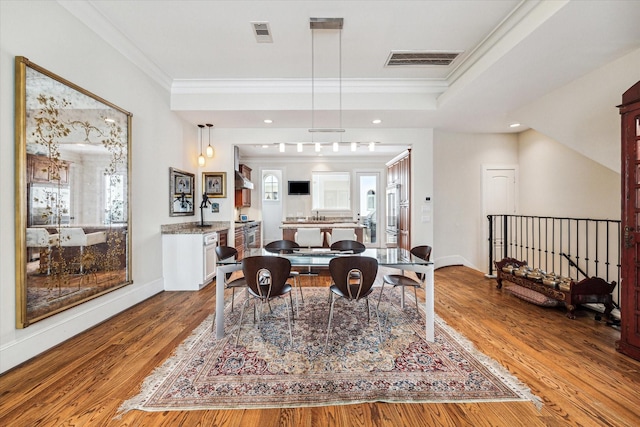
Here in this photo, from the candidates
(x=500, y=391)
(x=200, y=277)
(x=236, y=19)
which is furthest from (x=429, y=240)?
(x=236, y=19)

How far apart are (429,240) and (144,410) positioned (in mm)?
4843

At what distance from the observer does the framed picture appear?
5266 mm

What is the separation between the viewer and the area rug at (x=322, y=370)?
1.81 m

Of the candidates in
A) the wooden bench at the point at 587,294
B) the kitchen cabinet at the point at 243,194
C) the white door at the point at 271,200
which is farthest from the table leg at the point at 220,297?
the white door at the point at 271,200

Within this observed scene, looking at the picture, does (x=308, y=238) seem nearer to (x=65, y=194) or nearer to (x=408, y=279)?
(x=408, y=279)

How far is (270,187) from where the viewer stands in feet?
28.5

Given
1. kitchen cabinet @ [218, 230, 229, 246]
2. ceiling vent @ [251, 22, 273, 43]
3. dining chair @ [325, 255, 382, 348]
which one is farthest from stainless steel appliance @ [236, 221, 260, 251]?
dining chair @ [325, 255, 382, 348]

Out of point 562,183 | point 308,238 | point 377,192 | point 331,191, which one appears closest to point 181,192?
point 308,238

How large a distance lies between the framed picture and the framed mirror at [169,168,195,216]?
0.77 ft

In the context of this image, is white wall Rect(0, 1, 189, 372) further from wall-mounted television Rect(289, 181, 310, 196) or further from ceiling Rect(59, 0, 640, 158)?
wall-mounted television Rect(289, 181, 310, 196)

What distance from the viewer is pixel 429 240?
5320 mm

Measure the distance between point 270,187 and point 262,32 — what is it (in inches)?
229

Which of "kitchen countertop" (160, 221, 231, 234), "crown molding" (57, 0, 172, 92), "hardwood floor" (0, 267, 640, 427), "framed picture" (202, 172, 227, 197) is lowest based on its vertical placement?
"hardwood floor" (0, 267, 640, 427)

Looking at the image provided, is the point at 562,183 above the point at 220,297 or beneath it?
above
